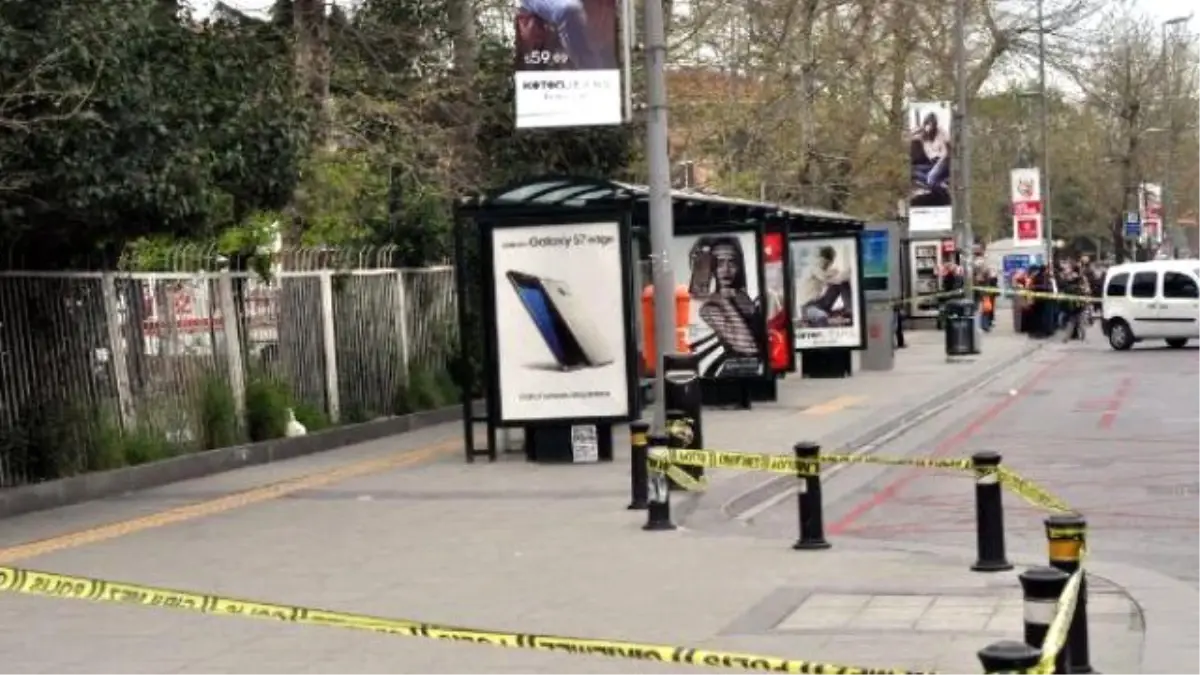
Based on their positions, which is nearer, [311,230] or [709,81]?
[311,230]

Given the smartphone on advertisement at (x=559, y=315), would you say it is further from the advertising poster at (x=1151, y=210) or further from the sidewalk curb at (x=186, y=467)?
the advertising poster at (x=1151, y=210)

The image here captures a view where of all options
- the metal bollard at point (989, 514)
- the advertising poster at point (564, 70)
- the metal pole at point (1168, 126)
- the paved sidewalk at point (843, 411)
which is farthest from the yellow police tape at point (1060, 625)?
the metal pole at point (1168, 126)

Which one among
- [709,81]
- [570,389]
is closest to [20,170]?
[570,389]

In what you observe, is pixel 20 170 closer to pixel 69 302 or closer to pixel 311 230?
pixel 69 302

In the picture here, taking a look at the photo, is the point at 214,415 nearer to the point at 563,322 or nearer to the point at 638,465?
the point at 563,322

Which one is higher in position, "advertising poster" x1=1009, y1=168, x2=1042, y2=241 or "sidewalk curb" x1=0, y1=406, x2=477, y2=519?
"advertising poster" x1=1009, y1=168, x2=1042, y2=241

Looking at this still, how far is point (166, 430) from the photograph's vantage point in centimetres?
1706

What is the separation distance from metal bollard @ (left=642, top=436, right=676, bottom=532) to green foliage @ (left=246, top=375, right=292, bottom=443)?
303 inches

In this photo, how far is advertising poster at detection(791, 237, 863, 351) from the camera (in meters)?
27.3

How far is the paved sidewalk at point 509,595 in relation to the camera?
7.91 m

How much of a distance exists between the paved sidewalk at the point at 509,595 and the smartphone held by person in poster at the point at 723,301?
327 inches

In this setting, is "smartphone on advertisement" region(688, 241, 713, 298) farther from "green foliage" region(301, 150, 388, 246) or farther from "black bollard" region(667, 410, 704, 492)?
"black bollard" region(667, 410, 704, 492)

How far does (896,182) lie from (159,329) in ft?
113

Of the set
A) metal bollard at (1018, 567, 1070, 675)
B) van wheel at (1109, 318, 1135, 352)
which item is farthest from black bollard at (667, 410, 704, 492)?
van wheel at (1109, 318, 1135, 352)
